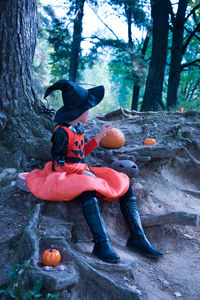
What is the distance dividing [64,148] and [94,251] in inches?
49.5

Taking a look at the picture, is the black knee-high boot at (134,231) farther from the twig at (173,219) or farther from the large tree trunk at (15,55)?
the large tree trunk at (15,55)

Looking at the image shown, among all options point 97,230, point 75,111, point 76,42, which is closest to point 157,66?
point 76,42

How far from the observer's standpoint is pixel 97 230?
9.13 ft

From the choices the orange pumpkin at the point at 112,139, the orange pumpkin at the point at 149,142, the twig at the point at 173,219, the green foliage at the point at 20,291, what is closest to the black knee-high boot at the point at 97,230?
the green foliage at the point at 20,291

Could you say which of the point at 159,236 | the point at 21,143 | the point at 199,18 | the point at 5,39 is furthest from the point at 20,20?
the point at 199,18

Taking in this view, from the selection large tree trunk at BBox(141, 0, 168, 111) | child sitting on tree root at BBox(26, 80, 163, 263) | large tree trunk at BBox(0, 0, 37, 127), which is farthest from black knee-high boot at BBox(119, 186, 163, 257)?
large tree trunk at BBox(141, 0, 168, 111)

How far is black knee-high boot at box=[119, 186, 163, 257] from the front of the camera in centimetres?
316

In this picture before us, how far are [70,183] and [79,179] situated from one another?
0.36 ft

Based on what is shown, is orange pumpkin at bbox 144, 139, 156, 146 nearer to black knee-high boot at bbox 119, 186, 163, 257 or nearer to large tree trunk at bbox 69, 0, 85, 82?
black knee-high boot at bbox 119, 186, 163, 257

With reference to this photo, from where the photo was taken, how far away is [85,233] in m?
3.28

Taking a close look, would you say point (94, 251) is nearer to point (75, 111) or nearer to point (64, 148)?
point (64, 148)

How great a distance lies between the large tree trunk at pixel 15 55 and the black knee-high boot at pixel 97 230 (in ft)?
7.85

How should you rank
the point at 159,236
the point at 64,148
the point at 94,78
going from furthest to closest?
the point at 94,78
the point at 159,236
the point at 64,148

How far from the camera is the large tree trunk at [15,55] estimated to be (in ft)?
14.3
